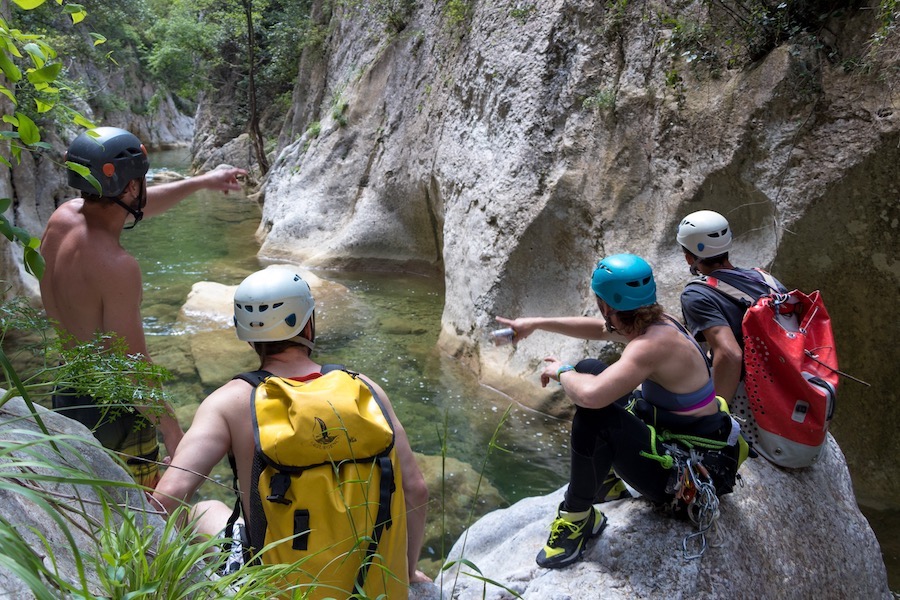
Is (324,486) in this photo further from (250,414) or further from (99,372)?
(99,372)

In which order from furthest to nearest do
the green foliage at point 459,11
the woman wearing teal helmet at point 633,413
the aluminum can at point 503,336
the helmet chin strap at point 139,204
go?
A: the green foliage at point 459,11, the aluminum can at point 503,336, the helmet chin strap at point 139,204, the woman wearing teal helmet at point 633,413

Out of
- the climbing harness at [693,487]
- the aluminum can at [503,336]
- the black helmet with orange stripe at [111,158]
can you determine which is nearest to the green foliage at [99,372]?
the black helmet with orange stripe at [111,158]

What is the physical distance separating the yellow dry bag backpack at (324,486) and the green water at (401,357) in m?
0.41

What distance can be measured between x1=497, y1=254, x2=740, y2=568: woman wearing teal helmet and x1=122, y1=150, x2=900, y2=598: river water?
409mm

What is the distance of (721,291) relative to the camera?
360 cm

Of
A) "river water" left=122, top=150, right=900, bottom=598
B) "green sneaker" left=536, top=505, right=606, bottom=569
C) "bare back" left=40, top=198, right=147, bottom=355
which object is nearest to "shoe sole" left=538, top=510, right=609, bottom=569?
"green sneaker" left=536, top=505, right=606, bottom=569

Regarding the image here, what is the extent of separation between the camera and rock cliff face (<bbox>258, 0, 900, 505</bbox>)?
14.8 feet

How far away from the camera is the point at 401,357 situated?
776cm

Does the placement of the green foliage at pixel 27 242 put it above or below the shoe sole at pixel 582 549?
above

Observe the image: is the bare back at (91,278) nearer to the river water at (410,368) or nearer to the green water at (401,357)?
the green water at (401,357)

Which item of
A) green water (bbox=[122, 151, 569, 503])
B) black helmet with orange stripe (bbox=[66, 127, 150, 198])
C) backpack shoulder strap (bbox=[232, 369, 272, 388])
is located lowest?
green water (bbox=[122, 151, 569, 503])

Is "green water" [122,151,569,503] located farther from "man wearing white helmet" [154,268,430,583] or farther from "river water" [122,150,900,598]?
"man wearing white helmet" [154,268,430,583]

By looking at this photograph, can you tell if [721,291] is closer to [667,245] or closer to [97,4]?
[667,245]

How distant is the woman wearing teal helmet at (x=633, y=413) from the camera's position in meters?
2.78
